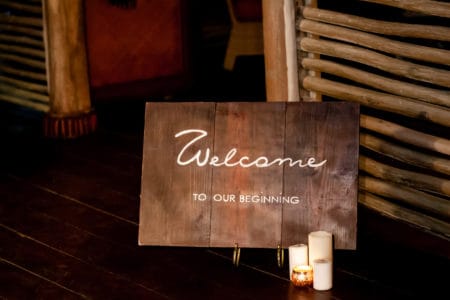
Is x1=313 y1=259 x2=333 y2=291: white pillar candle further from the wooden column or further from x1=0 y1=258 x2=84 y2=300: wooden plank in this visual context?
the wooden column

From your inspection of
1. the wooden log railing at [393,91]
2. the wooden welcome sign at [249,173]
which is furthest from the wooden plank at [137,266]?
the wooden log railing at [393,91]

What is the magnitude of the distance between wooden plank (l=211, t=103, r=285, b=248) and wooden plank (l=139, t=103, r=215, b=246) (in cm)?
5

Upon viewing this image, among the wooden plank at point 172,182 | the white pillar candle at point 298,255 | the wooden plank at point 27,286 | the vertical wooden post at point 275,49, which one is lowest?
the wooden plank at point 27,286

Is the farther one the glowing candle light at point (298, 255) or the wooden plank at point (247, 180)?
the wooden plank at point (247, 180)

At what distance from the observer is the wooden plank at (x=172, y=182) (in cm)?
354

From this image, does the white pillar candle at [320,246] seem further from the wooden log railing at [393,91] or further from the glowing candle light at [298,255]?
the wooden log railing at [393,91]

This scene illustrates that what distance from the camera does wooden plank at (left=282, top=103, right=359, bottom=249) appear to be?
344 cm

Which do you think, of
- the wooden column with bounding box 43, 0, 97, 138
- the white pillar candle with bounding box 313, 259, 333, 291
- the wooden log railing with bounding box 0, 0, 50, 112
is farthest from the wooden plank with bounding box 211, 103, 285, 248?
the wooden log railing with bounding box 0, 0, 50, 112

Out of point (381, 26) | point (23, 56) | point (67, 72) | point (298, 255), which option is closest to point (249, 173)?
point (298, 255)

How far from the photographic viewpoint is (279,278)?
343 centimetres

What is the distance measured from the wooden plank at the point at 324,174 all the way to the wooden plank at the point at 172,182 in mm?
357

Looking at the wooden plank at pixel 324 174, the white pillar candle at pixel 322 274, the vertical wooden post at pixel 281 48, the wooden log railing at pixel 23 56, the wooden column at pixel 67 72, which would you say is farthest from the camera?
the wooden log railing at pixel 23 56

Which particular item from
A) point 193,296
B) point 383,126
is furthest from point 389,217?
point 193,296

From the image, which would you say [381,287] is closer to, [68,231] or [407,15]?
[68,231]
